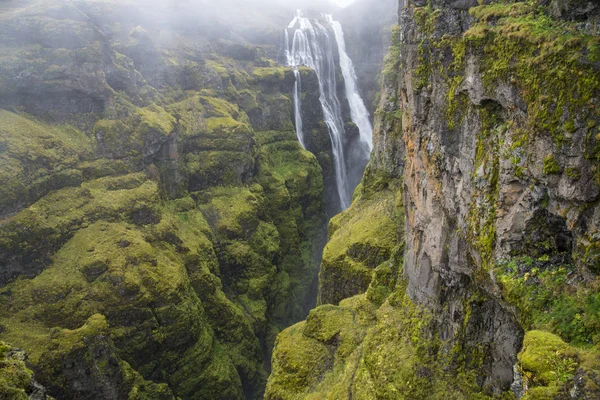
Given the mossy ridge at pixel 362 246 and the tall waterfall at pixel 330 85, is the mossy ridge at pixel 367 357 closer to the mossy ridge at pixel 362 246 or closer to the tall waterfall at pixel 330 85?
the mossy ridge at pixel 362 246

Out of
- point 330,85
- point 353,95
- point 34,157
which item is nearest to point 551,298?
point 34,157

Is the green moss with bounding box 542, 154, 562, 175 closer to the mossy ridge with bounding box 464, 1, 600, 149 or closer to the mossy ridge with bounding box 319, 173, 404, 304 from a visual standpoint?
the mossy ridge with bounding box 464, 1, 600, 149

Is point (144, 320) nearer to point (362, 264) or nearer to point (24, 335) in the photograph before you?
point (24, 335)

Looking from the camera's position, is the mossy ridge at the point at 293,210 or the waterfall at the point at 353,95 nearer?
the mossy ridge at the point at 293,210

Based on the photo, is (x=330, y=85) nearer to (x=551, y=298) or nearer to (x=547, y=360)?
(x=551, y=298)

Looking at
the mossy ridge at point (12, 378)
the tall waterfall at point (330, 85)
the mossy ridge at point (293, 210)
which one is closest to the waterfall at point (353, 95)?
the tall waterfall at point (330, 85)

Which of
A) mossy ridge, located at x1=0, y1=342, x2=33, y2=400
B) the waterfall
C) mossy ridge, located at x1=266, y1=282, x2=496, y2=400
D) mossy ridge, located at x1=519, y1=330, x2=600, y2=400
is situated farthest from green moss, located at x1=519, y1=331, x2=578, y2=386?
the waterfall

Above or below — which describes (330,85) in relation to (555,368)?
below
